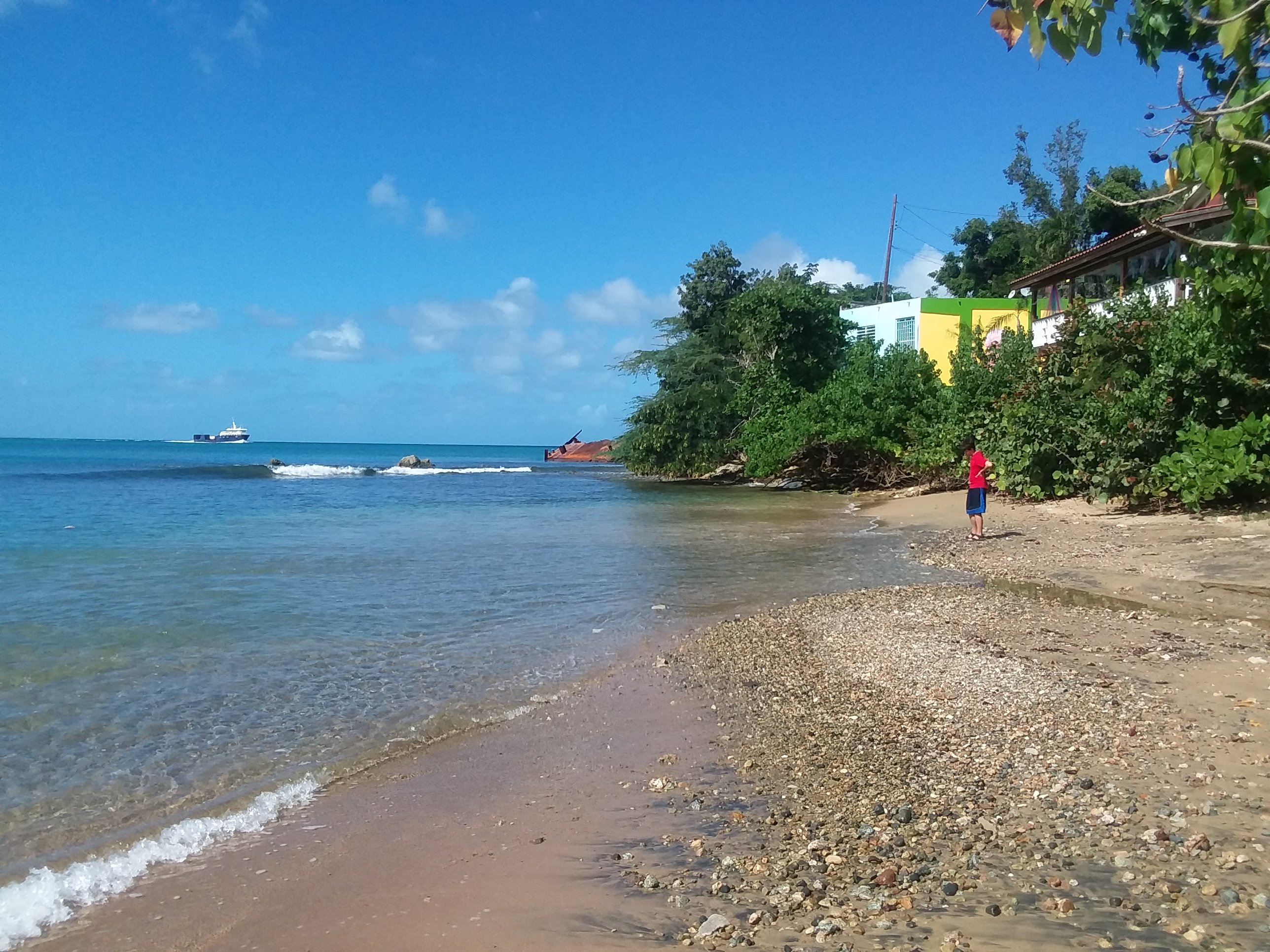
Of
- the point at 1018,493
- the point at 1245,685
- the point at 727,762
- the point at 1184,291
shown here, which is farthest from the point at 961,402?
the point at 727,762

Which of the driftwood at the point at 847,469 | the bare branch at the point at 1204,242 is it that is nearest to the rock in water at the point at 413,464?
the driftwood at the point at 847,469

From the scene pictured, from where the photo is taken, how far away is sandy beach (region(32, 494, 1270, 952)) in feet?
11.0

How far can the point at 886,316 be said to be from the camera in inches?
1512

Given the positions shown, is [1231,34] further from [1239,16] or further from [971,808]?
[971,808]

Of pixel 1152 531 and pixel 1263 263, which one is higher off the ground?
pixel 1263 263

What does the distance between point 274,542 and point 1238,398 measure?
59.2 feet

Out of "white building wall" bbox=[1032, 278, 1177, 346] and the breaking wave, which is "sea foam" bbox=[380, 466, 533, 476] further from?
"white building wall" bbox=[1032, 278, 1177, 346]

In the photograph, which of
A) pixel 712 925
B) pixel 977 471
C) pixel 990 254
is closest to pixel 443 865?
pixel 712 925

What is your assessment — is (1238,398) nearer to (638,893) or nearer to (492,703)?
(492,703)

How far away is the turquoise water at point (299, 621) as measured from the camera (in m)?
6.03

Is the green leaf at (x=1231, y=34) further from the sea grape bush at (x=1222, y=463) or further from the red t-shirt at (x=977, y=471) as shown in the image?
the red t-shirt at (x=977, y=471)

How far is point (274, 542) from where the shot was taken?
19266 millimetres

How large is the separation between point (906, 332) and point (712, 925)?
36.1 m

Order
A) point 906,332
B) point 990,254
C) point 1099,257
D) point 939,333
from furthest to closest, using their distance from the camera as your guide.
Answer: point 990,254 < point 906,332 < point 939,333 < point 1099,257
